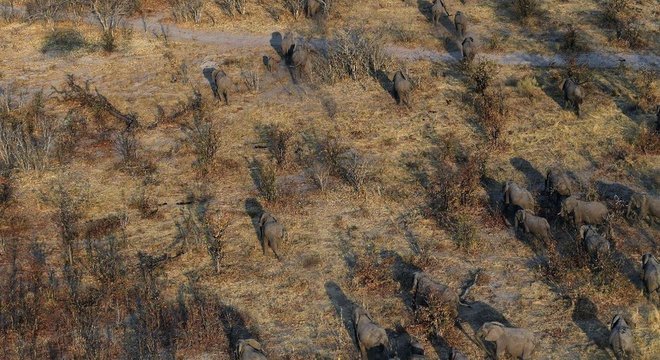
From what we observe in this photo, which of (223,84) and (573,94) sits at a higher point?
(573,94)

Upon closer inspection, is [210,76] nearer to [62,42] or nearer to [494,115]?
[62,42]

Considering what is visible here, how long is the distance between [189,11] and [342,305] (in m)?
15.8

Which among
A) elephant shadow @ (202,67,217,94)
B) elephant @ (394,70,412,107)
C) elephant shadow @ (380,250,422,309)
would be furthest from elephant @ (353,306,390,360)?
elephant shadow @ (202,67,217,94)

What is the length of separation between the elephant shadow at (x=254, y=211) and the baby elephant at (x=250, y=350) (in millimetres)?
3768

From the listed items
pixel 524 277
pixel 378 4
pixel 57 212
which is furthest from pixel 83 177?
pixel 378 4

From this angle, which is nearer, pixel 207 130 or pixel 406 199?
pixel 406 199

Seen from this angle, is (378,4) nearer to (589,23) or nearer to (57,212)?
(589,23)

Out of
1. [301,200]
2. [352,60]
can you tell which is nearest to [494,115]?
[352,60]

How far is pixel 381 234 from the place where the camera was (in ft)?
45.3

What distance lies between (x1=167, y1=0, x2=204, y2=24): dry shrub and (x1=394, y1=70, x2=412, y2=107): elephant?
902 cm

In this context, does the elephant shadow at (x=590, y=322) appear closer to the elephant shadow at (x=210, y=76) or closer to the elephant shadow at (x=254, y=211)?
the elephant shadow at (x=254, y=211)

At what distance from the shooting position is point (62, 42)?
23.1 m

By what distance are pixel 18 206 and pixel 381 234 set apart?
7.81 meters

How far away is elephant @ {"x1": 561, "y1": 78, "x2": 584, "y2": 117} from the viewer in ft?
57.9
